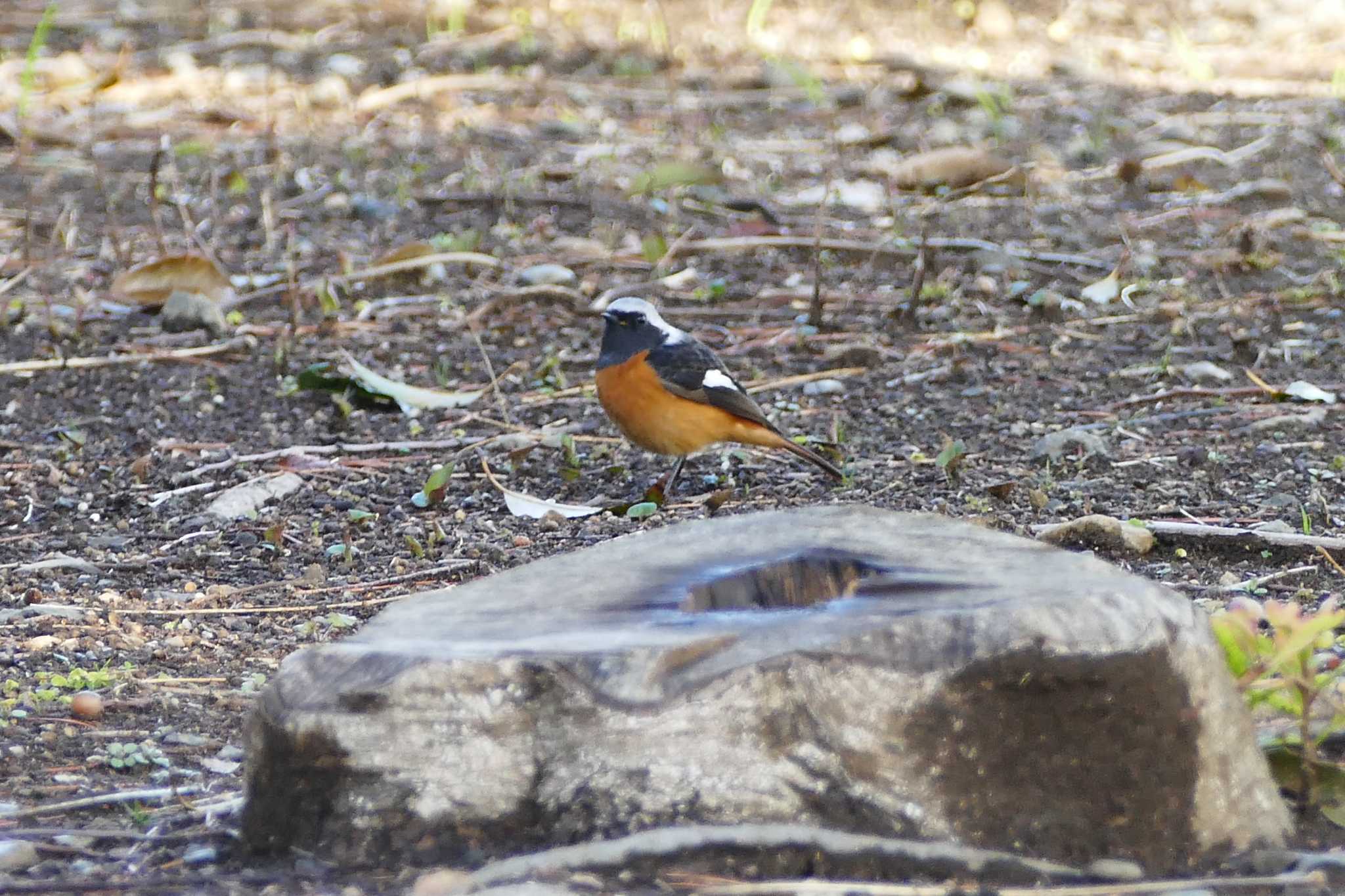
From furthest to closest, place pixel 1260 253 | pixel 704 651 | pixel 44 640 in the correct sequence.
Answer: pixel 1260 253 < pixel 44 640 < pixel 704 651

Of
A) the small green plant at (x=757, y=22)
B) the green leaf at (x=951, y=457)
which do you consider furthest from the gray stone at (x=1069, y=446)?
the small green plant at (x=757, y=22)

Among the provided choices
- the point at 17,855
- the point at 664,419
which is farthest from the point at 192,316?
the point at 17,855

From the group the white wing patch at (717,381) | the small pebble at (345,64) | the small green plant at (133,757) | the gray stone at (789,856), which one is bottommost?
the small green plant at (133,757)

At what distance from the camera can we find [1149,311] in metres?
5.95

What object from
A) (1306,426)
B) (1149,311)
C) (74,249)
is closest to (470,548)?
(1306,426)

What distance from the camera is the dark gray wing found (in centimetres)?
464

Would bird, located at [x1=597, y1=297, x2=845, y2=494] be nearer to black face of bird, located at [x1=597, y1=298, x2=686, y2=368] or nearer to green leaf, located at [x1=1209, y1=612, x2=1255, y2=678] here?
black face of bird, located at [x1=597, y1=298, x2=686, y2=368]

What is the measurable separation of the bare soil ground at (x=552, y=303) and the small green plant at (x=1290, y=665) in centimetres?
12

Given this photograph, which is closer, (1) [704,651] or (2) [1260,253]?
(1) [704,651]

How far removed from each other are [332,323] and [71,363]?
886mm

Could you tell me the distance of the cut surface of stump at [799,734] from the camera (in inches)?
85.2

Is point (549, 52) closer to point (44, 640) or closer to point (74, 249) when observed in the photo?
point (74, 249)

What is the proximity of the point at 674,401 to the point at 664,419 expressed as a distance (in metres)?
0.06

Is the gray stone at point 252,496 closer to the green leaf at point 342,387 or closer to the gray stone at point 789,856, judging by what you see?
the green leaf at point 342,387
